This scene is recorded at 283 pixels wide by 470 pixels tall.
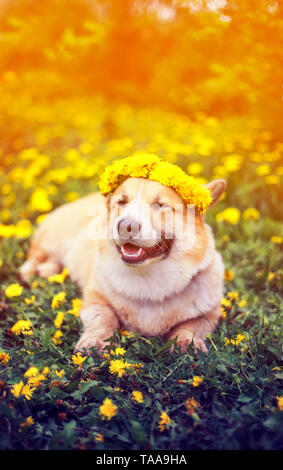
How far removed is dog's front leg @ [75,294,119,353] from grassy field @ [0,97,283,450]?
0.28 ft

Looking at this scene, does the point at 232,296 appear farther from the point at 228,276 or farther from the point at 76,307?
the point at 76,307

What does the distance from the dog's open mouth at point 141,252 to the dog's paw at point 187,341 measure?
0.51 m

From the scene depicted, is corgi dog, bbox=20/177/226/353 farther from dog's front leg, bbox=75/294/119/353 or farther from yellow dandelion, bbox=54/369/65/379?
yellow dandelion, bbox=54/369/65/379

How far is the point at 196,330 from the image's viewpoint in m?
2.39

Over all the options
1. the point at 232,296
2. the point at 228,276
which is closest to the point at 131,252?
the point at 232,296

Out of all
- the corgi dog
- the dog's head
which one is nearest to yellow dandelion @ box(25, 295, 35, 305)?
the corgi dog

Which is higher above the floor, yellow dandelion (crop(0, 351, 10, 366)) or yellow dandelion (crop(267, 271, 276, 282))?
yellow dandelion (crop(267, 271, 276, 282))

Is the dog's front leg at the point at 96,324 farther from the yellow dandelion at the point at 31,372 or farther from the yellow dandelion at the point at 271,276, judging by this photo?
the yellow dandelion at the point at 271,276

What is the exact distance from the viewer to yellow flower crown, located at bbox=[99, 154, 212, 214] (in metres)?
2.27

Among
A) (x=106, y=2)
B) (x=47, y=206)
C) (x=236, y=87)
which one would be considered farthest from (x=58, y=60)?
(x=236, y=87)

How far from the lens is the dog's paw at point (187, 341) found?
7.34 ft

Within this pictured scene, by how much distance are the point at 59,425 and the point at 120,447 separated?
0.34 meters

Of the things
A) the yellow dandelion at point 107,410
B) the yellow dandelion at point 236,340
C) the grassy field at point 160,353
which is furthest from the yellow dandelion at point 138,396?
the yellow dandelion at point 236,340

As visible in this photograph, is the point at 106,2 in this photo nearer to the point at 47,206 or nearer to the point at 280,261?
the point at 47,206
